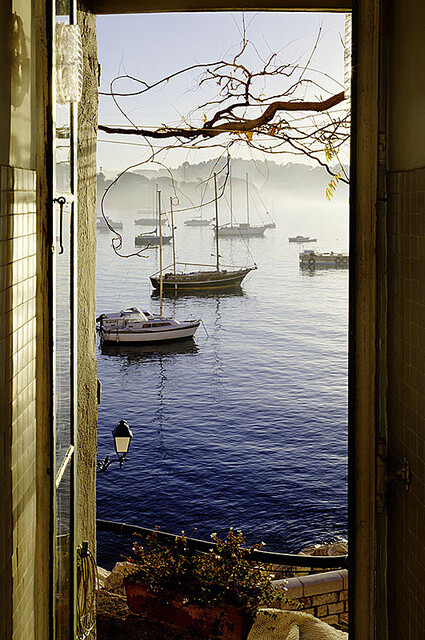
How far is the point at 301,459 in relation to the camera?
50.5 ft

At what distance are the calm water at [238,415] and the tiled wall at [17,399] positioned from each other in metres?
8.96

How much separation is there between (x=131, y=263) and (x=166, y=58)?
14859mm

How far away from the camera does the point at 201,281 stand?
3133 centimetres

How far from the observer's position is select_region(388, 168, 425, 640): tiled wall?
1465mm

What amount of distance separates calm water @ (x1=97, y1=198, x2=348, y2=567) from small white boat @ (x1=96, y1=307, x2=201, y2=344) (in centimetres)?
48

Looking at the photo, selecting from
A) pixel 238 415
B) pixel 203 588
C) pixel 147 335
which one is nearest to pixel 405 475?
pixel 203 588

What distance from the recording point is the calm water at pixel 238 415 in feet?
41.7

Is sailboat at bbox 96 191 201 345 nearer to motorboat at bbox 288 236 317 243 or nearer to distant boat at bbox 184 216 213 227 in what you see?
motorboat at bbox 288 236 317 243

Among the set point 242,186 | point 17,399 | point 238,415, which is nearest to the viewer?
point 17,399

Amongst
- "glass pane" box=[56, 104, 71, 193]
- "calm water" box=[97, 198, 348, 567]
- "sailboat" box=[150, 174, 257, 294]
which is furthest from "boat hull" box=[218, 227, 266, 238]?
"glass pane" box=[56, 104, 71, 193]

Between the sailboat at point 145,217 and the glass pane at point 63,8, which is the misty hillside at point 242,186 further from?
the glass pane at point 63,8

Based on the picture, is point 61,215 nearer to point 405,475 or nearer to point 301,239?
point 405,475

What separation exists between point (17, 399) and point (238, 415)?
18.1m

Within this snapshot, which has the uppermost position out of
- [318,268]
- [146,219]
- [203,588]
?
[146,219]
